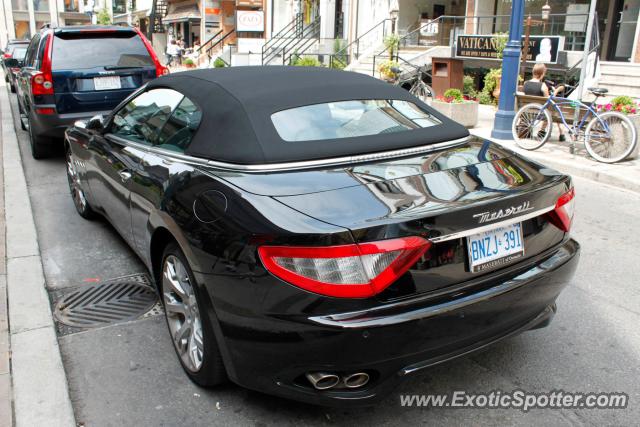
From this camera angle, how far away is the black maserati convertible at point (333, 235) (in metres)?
2.35

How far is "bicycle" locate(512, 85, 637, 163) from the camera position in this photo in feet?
27.1

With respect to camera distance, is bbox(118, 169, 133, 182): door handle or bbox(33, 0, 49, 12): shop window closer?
bbox(118, 169, 133, 182): door handle

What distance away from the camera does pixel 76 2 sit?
86.4 metres

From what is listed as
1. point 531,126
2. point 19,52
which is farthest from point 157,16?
point 531,126

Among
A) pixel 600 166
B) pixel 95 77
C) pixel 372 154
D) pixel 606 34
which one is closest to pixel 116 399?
pixel 372 154

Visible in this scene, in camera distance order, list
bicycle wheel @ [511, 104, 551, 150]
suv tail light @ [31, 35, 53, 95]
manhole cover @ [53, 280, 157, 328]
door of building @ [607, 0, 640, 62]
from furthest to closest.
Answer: door of building @ [607, 0, 640, 62]
bicycle wheel @ [511, 104, 551, 150]
suv tail light @ [31, 35, 53, 95]
manhole cover @ [53, 280, 157, 328]

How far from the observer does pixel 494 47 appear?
54.9ft

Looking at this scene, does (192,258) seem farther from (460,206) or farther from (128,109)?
(128,109)

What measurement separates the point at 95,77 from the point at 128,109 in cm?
407

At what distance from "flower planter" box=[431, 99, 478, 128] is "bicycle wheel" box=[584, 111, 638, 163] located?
11.3 feet

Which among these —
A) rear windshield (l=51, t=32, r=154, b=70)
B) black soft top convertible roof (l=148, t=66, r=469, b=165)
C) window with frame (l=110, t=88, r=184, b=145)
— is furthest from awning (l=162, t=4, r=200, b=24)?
black soft top convertible roof (l=148, t=66, r=469, b=165)

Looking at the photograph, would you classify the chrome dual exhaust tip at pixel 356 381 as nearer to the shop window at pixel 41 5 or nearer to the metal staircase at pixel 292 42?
the metal staircase at pixel 292 42

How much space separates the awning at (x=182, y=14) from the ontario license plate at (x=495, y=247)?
4301 cm

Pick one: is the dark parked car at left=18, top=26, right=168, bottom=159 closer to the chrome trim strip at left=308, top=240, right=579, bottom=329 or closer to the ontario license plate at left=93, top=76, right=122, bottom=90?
the ontario license plate at left=93, top=76, right=122, bottom=90
